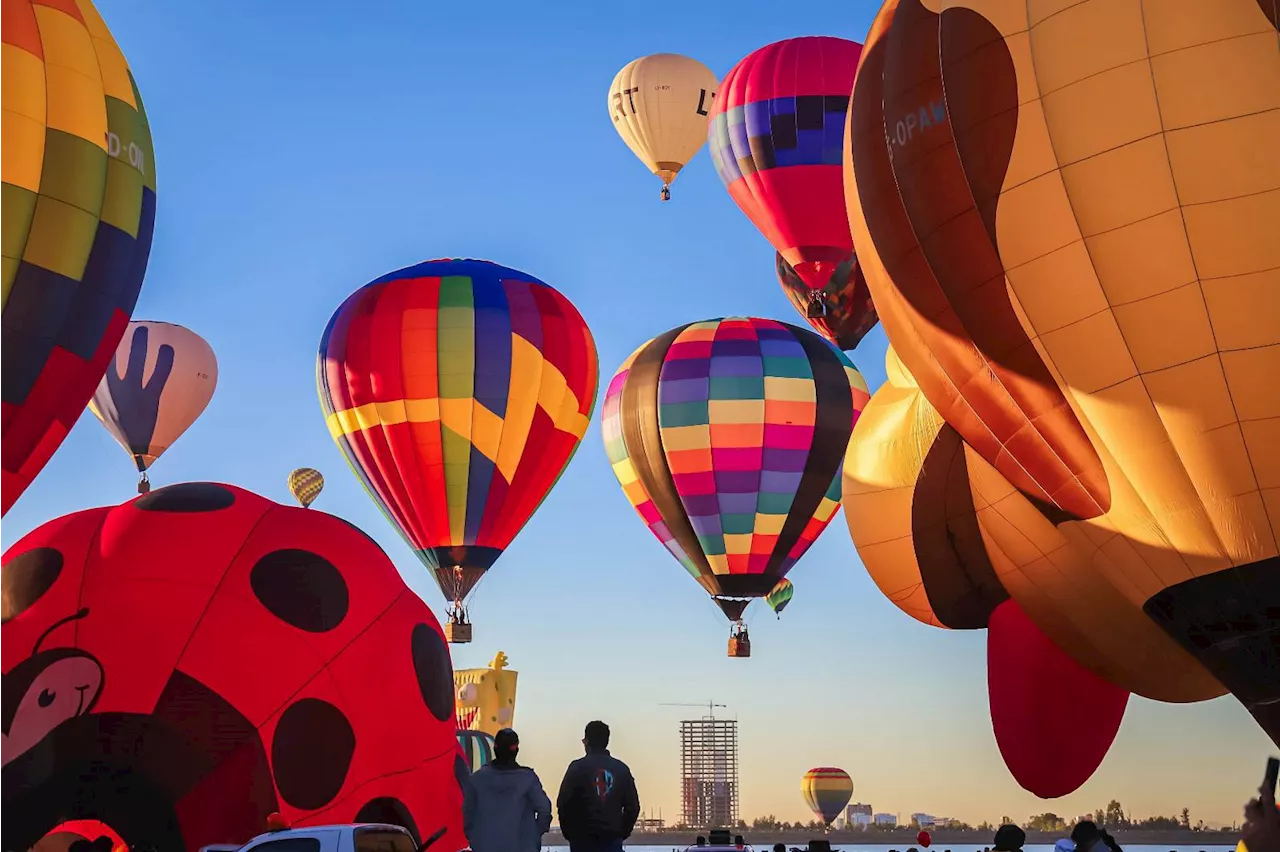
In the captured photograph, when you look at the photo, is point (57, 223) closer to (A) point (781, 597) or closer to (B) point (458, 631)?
(B) point (458, 631)

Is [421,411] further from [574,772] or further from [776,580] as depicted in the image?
[574,772]

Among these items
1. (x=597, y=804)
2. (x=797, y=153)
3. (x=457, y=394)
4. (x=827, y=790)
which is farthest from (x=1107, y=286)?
(x=827, y=790)

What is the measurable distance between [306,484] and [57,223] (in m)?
22.6

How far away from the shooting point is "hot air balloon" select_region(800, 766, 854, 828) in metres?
43.8

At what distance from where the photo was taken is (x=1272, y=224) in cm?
909

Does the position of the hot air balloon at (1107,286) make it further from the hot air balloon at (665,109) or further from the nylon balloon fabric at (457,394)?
the hot air balloon at (665,109)

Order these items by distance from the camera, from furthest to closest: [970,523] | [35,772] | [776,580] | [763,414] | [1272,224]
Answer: [776,580] → [763,414] → [970,523] → [1272,224] → [35,772]

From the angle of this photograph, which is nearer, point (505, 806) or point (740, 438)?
point (505, 806)

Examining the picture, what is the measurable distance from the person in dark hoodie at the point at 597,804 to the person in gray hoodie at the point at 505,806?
166mm

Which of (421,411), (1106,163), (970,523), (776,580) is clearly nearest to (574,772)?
(1106,163)

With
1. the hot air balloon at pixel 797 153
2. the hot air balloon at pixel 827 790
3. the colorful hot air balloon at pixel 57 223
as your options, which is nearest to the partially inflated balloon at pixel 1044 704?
the colorful hot air balloon at pixel 57 223

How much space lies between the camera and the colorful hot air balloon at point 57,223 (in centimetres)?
1295

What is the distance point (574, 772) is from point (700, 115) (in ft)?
82.8

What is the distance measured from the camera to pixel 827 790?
4378 centimetres
